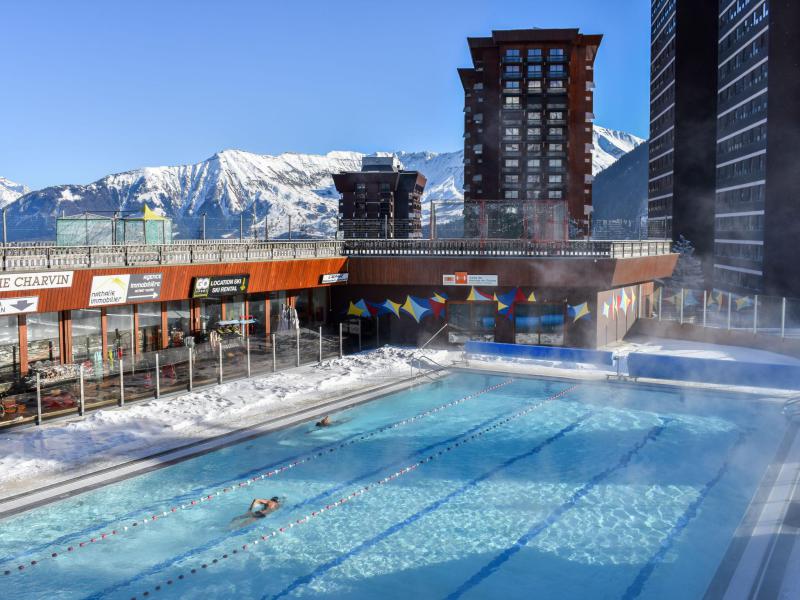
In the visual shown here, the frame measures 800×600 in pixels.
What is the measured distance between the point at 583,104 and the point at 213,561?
79941 millimetres

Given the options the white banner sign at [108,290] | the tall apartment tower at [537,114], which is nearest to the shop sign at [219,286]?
the white banner sign at [108,290]

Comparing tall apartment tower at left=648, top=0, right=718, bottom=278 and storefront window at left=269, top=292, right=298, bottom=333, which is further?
tall apartment tower at left=648, top=0, right=718, bottom=278

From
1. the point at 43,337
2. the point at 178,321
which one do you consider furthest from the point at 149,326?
the point at 43,337

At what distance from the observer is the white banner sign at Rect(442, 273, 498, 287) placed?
112 ft

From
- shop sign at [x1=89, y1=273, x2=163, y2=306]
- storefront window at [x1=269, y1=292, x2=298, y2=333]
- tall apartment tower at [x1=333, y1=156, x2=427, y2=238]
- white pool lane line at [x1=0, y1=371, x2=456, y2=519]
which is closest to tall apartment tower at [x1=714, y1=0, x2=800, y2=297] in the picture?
storefront window at [x1=269, y1=292, x2=298, y2=333]

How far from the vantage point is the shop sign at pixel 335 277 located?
33.9 m

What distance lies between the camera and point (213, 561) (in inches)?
511

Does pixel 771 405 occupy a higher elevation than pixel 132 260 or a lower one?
lower

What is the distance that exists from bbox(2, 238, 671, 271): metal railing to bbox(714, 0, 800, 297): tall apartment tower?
23.4 meters

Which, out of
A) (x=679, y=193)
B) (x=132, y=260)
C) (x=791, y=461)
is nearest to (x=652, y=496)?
(x=791, y=461)

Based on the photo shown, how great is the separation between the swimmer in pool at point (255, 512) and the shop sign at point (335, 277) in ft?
63.0

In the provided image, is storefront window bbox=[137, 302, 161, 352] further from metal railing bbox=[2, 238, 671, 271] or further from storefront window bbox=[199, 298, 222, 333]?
metal railing bbox=[2, 238, 671, 271]

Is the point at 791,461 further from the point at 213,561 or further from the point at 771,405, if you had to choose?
the point at 213,561

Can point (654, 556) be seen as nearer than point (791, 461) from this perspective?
Yes
